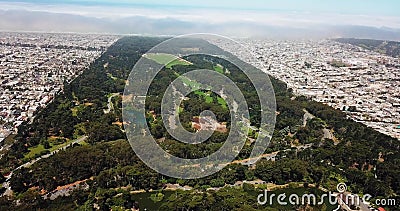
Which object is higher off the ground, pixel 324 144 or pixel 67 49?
pixel 67 49

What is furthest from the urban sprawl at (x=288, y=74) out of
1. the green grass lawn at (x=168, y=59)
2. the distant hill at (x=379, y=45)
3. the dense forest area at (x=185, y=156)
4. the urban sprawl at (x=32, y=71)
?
the green grass lawn at (x=168, y=59)

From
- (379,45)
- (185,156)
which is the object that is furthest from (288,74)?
(379,45)

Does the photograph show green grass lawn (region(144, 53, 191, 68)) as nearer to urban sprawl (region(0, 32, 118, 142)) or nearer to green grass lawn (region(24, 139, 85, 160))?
urban sprawl (region(0, 32, 118, 142))

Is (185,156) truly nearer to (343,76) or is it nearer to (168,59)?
(168,59)

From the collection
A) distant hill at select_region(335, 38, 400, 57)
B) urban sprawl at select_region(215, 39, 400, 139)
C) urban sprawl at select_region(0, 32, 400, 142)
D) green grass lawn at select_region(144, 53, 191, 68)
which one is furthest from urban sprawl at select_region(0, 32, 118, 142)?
distant hill at select_region(335, 38, 400, 57)

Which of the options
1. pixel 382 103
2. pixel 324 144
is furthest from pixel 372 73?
→ pixel 324 144

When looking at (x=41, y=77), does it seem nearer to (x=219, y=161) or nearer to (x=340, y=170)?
(x=219, y=161)
